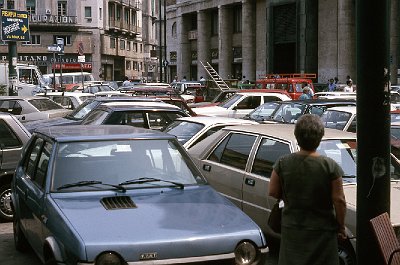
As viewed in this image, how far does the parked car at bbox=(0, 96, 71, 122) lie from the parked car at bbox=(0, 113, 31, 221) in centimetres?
863

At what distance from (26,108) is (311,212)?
15.1 meters

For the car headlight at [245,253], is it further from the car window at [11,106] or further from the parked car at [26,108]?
the car window at [11,106]

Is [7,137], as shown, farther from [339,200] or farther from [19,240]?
[339,200]

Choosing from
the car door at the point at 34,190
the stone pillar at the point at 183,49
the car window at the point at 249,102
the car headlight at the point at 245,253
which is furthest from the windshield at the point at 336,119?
the stone pillar at the point at 183,49

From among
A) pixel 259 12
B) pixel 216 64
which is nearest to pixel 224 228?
pixel 259 12

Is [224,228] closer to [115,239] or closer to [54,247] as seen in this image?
[115,239]

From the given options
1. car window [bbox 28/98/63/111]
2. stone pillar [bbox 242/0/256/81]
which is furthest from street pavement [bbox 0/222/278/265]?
stone pillar [bbox 242/0/256/81]

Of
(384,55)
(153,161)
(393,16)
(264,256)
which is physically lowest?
(264,256)

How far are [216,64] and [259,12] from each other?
8904 millimetres

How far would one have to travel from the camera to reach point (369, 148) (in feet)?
14.1

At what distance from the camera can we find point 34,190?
6234mm

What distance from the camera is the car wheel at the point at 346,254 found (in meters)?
5.93

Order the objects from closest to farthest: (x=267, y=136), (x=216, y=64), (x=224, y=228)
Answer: (x=224, y=228) → (x=267, y=136) → (x=216, y=64)

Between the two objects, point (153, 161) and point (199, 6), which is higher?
point (199, 6)
